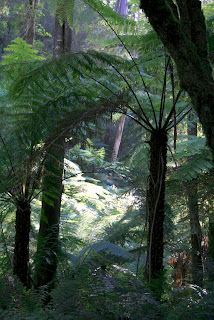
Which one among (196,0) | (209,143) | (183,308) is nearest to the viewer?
(183,308)

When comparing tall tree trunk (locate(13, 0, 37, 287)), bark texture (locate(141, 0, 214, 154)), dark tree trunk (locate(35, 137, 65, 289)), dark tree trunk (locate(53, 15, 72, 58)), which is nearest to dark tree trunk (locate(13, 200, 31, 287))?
tall tree trunk (locate(13, 0, 37, 287))

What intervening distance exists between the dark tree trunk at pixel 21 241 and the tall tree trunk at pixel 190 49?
1956 millimetres

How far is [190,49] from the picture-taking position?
1.59 meters

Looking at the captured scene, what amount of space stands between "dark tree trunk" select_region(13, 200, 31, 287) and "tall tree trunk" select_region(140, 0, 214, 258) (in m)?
1.96

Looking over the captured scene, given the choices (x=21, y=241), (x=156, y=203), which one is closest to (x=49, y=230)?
(x=21, y=241)

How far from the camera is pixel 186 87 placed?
161 cm

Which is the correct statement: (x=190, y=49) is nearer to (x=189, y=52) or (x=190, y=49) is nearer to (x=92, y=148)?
(x=189, y=52)

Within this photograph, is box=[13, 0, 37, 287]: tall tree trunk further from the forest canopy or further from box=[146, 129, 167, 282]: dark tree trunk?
box=[146, 129, 167, 282]: dark tree trunk

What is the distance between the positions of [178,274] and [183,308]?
431 cm

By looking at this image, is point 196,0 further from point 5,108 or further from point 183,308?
point 5,108

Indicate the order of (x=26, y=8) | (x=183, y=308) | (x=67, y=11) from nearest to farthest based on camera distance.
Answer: (x=183, y=308), (x=67, y=11), (x=26, y=8)

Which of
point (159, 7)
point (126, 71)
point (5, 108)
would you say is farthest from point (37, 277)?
point (159, 7)

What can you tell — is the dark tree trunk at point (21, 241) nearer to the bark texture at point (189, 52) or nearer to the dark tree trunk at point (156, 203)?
the dark tree trunk at point (156, 203)

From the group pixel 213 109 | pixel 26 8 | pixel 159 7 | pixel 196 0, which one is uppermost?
pixel 26 8
